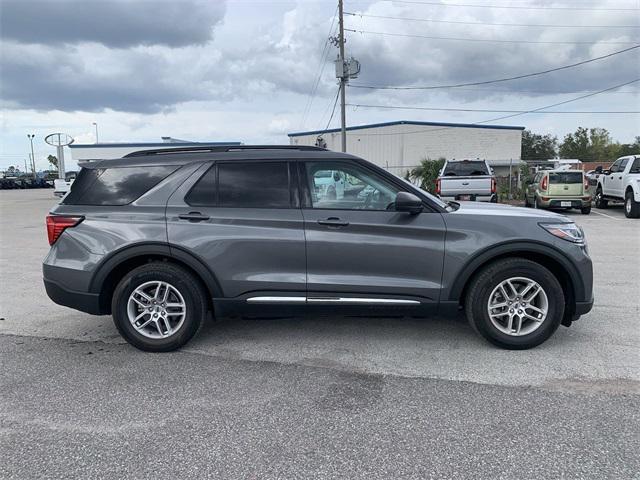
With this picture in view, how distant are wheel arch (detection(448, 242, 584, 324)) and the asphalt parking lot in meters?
0.51

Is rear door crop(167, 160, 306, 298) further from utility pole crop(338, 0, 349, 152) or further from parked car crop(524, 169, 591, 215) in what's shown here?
utility pole crop(338, 0, 349, 152)

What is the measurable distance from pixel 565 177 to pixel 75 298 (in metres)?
17.0

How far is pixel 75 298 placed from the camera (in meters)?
4.41

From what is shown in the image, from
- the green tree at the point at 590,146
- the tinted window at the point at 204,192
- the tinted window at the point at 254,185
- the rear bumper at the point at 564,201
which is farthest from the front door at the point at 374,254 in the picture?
the green tree at the point at 590,146

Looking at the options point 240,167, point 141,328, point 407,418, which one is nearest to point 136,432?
point 141,328

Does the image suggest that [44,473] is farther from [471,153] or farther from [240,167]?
[471,153]

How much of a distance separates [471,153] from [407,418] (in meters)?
40.3

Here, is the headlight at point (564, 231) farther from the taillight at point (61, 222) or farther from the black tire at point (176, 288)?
the taillight at point (61, 222)

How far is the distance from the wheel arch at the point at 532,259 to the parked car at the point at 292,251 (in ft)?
0.04

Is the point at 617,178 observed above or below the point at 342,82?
below

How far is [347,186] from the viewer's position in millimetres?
4348

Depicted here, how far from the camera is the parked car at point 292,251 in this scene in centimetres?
421

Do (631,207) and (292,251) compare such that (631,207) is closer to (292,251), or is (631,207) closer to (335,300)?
(335,300)

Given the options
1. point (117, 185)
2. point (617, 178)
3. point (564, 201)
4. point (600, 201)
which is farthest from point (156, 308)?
point (600, 201)
